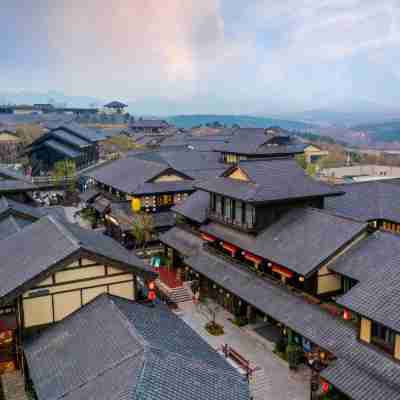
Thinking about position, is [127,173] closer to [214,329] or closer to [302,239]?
[214,329]

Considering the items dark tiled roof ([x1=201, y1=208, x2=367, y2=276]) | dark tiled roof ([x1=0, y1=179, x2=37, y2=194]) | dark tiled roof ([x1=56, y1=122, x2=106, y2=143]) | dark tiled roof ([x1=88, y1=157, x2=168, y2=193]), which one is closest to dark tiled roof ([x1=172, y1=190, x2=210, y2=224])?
dark tiled roof ([x1=201, y1=208, x2=367, y2=276])

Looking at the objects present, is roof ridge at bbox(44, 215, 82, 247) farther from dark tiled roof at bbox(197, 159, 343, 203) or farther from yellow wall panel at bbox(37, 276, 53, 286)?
dark tiled roof at bbox(197, 159, 343, 203)

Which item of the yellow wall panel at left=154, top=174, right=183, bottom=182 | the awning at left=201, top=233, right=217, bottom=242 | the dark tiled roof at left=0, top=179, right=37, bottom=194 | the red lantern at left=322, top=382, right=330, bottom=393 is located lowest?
the red lantern at left=322, top=382, right=330, bottom=393

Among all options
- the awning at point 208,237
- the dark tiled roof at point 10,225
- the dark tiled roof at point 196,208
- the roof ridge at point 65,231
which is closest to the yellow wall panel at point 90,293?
the roof ridge at point 65,231

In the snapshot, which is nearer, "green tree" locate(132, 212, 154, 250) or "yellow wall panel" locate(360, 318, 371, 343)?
"yellow wall panel" locate(360, 318, 371, 343)

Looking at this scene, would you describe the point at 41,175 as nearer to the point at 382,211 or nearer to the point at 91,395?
the point at 382,211

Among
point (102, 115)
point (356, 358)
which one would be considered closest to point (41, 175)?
point (356, 358)
